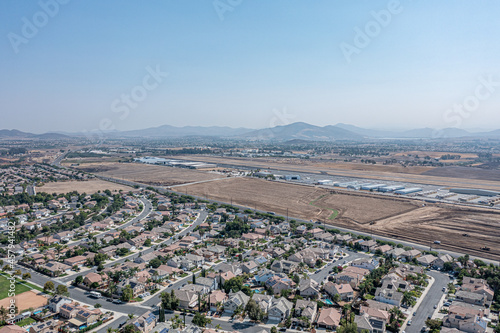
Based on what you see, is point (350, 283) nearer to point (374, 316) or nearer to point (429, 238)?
point (374, 316)

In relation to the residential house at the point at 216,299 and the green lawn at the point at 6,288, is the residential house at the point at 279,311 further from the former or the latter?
the green lawn at the point at 6,288

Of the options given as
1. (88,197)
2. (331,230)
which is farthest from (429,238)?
(88,197)

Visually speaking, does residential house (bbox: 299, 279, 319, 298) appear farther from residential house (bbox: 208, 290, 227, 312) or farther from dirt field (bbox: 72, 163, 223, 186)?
dirt field (bbox: 72, 163, 223, 186)

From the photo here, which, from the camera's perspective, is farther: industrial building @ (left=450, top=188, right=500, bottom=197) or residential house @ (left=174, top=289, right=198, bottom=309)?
industrial building @ (left=450, top=188, right=500, bottom=197)

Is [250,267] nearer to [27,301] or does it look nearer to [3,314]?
[27,301]

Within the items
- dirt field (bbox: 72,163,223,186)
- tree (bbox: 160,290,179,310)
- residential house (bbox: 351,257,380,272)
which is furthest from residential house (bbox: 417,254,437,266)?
dirt field (bbox: 72,163,223,186)

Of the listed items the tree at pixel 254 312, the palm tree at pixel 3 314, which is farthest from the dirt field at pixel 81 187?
the tree at pixel 254 312
